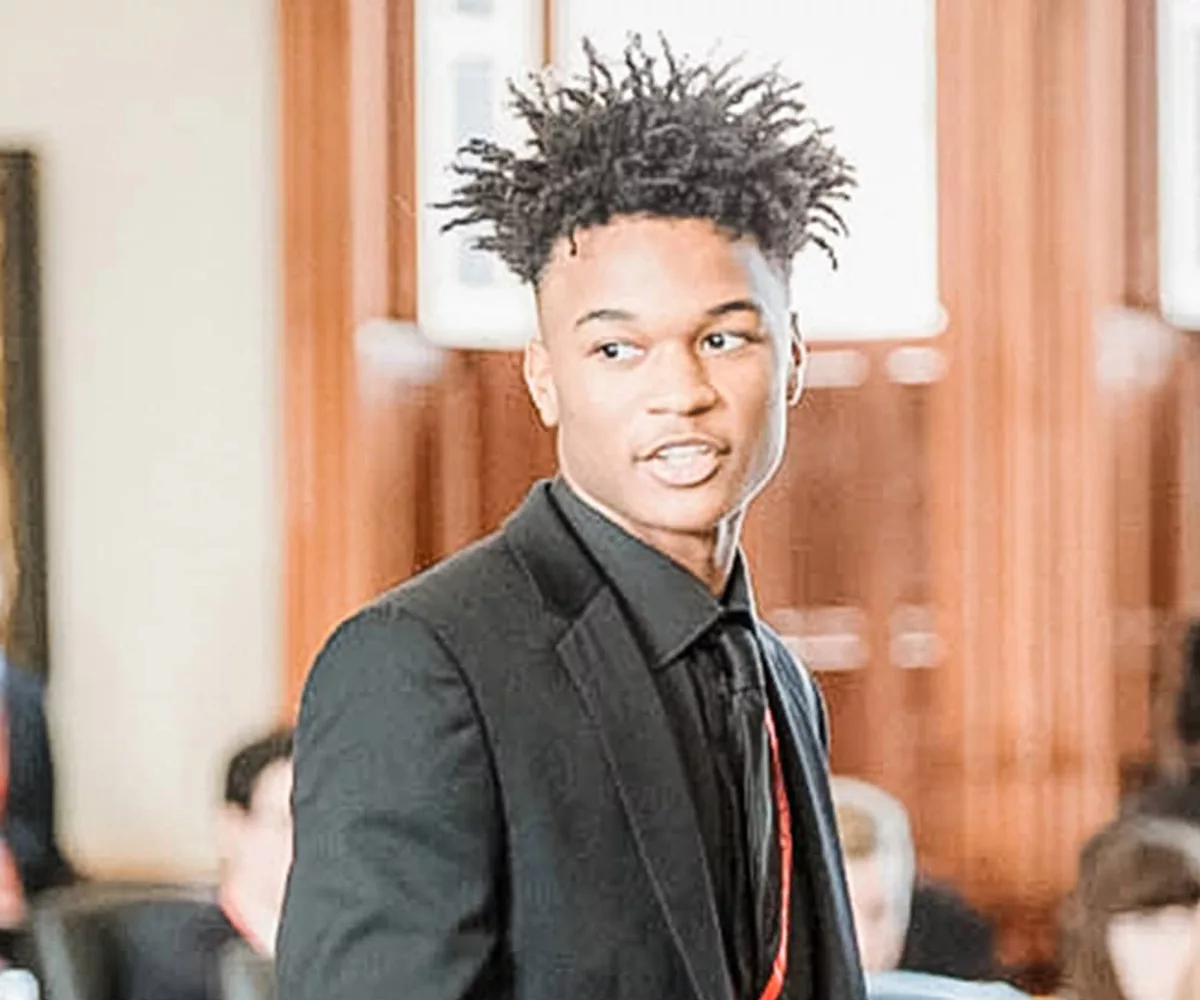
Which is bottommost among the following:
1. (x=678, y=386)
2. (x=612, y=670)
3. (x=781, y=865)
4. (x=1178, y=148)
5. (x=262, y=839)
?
(x=262, y=839)

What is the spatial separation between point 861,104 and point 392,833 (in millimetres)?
1316

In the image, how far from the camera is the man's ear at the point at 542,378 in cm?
101

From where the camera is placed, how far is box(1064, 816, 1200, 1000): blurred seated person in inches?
77.6

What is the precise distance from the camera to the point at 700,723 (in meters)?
0.98

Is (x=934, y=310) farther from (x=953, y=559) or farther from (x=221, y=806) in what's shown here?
(x=221, y=806)

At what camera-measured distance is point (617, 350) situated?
3.21 feet

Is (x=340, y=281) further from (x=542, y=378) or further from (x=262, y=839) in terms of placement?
(x=542, y=378)

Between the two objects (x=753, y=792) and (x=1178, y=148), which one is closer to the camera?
(x=753, y=792)

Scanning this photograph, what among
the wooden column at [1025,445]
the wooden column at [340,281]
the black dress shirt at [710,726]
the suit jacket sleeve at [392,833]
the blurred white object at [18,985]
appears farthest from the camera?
the wooden column at [1025,445]

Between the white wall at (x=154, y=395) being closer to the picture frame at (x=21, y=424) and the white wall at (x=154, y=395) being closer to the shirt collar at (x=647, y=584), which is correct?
the picture frame at (x=21, y=424)

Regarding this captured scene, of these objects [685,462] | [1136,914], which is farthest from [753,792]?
[1136,914]

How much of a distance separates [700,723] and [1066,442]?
3.89ft

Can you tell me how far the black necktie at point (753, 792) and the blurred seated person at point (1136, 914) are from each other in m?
1.07

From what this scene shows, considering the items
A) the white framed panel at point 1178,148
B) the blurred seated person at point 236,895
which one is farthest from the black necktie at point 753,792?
the white framed panel at point 1178,148
